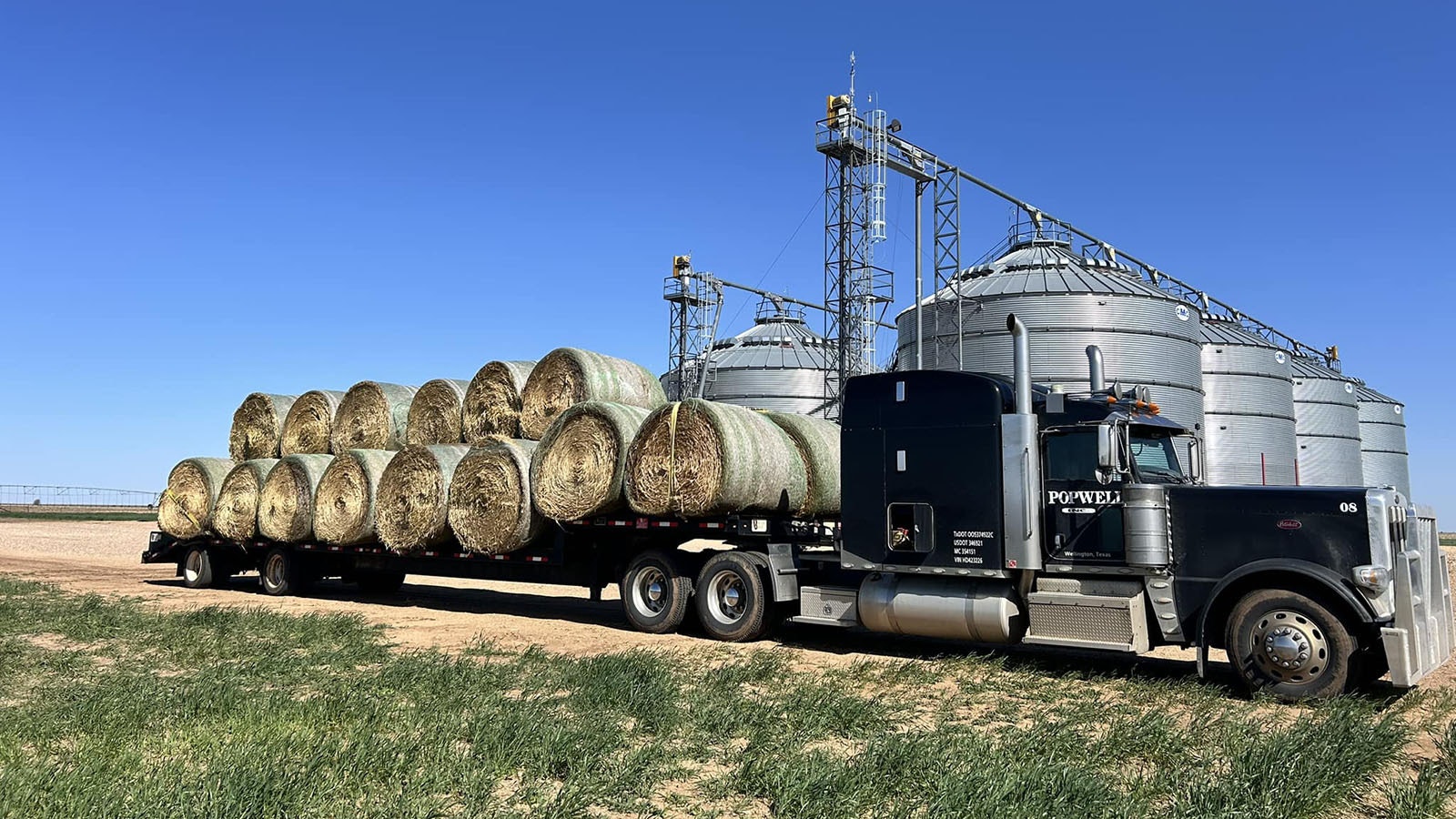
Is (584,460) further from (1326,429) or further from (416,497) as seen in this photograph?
(1326,429)

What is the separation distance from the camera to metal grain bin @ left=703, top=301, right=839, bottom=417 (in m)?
50.7

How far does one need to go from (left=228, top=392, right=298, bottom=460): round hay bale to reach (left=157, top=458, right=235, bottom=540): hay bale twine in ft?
1.44

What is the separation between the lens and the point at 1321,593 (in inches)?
352

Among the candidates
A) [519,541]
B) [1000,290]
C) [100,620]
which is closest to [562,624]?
[519,541]

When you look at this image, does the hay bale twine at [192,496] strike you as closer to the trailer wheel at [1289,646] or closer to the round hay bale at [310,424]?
the round hay bale at [310,424]

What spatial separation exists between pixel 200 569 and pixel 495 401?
8.67 metres

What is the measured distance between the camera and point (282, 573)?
61.5ft

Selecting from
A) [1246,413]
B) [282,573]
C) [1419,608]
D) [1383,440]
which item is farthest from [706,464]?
[1383,440]

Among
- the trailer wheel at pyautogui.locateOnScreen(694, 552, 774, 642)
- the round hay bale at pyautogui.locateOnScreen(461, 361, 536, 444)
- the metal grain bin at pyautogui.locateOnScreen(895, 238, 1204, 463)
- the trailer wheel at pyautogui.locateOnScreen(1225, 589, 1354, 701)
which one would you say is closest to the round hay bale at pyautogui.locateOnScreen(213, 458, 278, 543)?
the round hay bale at pyautogui.locateOnScreen(461, 361, 536, 444)

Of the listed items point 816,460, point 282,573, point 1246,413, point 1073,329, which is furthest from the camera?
point 1246,413

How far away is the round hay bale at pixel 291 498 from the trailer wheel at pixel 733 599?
26.0 ft

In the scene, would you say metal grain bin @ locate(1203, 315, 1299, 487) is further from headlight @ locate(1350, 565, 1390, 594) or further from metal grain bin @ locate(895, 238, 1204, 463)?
headlight @ locate(1350, 565, 1390, 594)

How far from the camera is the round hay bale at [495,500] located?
14.3m

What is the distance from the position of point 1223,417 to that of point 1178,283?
1173cm
